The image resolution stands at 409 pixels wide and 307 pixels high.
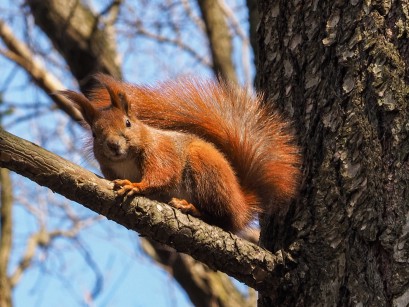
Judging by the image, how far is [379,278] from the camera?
74.4 inches

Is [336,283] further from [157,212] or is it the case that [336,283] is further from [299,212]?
[157,212]

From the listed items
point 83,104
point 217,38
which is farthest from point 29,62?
point 83,104

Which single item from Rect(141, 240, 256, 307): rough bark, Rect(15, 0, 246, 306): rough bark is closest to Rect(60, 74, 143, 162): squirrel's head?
Rect(141, 240, 256, 307): rough bark

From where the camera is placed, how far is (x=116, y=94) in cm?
236

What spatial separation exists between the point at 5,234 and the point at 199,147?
2.19 meters

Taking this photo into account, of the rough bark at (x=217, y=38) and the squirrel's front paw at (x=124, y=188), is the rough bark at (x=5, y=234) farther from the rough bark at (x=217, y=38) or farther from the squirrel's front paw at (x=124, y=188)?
the squirrel's front paw at (x=124, y=188)

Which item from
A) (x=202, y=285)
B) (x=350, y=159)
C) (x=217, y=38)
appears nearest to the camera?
(x=350, y=159)

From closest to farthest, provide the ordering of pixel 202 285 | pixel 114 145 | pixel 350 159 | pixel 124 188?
pixel 124 188
pixel 350 159
pixel 114 145
pixel 202 285

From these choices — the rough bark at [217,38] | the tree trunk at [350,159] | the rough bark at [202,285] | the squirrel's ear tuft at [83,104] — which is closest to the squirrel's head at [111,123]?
the squirrel's ear tuft at [83,104]

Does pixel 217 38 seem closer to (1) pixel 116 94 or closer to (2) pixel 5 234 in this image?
(2) pixel 5 234

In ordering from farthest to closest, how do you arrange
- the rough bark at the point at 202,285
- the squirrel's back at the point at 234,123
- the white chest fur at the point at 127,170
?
the rough bark at the point at 202,285, the white chest fur at the point at 127,170, the squirrel's back at the point at 234,123

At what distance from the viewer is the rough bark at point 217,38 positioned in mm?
3877

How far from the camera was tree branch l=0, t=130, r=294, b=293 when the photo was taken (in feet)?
5.64

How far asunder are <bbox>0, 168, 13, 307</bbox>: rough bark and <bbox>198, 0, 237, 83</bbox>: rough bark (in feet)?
4.48
